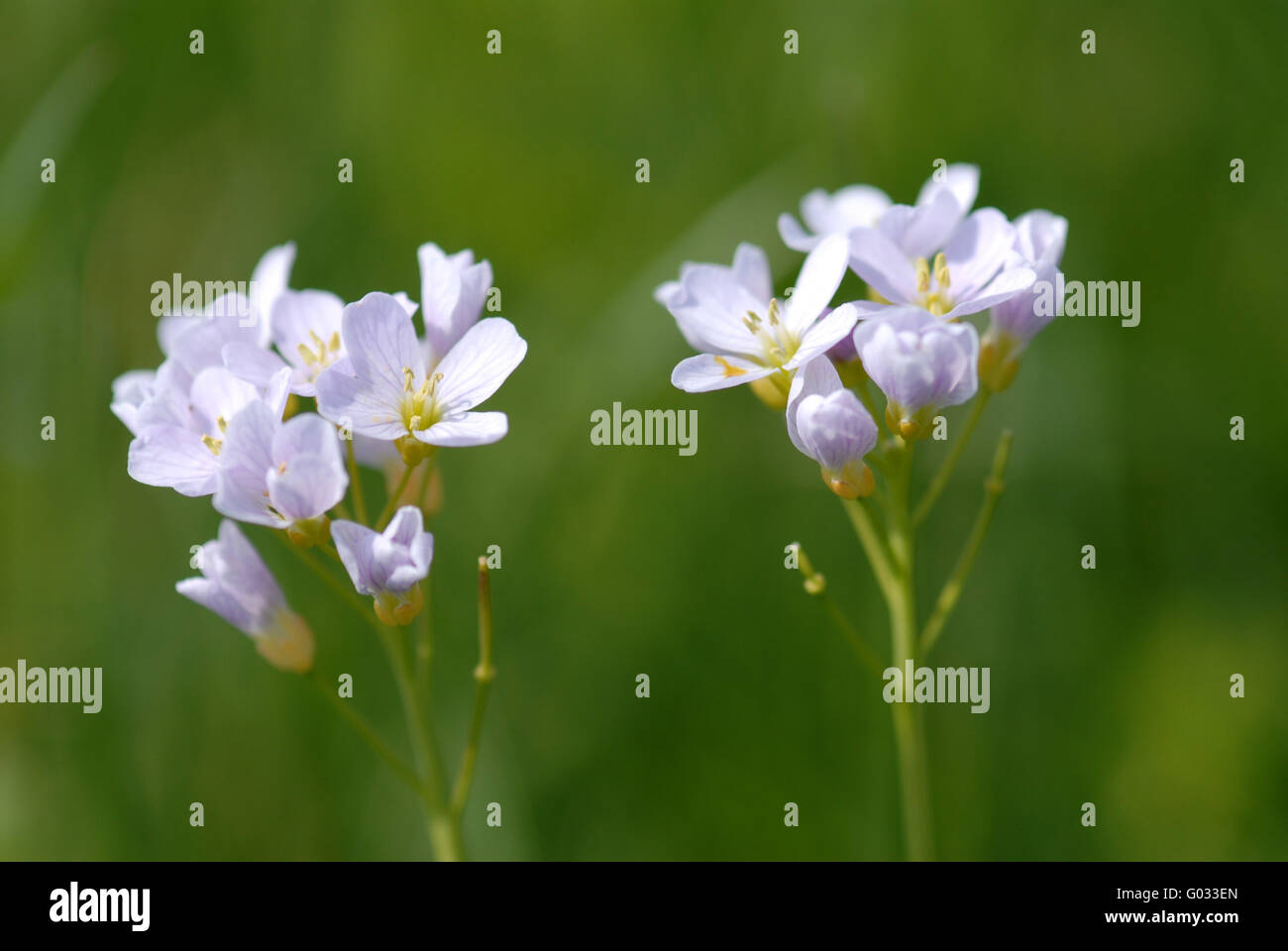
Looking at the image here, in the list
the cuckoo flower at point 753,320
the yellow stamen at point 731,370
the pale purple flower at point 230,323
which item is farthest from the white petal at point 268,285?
the yellow stamen at point 731,370

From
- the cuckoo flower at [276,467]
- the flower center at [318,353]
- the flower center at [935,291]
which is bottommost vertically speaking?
the cuckoo flower at [276,467]

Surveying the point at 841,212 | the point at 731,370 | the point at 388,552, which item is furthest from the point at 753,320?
the point at 388,552

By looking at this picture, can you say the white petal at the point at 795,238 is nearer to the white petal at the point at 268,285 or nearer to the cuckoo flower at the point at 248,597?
the white petal at the point at 268,285

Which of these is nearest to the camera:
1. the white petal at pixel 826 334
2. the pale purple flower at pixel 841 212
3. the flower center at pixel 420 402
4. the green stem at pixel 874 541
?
the white petal at pixel 826 334

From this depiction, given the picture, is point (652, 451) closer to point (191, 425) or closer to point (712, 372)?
point (712, 372)
